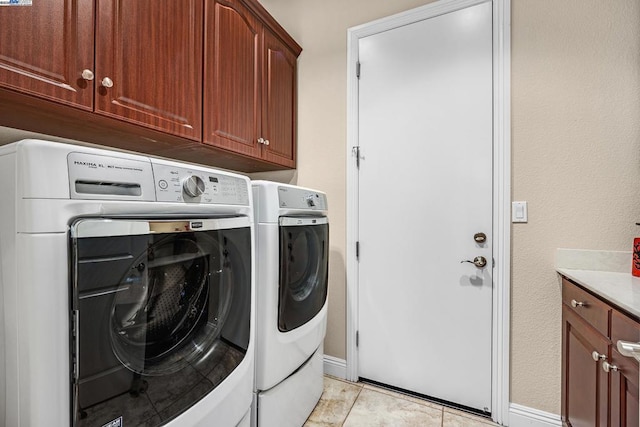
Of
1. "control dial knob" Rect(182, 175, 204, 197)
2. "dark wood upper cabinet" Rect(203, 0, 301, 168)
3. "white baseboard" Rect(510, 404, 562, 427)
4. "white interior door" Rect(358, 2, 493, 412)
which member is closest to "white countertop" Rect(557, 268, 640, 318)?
"white interior door" Rect(358, 2, 493, 412)

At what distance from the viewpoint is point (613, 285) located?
3.71ft

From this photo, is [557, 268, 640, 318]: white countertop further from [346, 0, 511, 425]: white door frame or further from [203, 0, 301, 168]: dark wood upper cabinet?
[203, 0, 301, 168]: dark wood upper cabinet

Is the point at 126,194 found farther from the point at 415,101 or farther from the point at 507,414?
the point at 507,414

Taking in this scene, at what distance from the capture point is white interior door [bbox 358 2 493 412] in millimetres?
1667

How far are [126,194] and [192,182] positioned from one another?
0.18 m

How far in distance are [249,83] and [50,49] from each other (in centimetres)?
96

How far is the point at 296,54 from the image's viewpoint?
222cm

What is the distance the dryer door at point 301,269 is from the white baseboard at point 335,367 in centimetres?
62

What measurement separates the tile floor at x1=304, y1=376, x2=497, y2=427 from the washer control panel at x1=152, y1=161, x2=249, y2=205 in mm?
1335

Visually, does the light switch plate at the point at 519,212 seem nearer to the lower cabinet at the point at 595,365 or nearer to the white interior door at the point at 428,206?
the white interior door at the point at 428,206

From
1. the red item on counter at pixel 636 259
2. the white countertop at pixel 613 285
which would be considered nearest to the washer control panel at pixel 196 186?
the white countertop at pixel 613 285

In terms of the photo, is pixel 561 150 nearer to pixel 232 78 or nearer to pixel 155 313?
pixel 232 78

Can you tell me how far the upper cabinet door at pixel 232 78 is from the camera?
4.87ft

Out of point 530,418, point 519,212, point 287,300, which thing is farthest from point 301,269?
point 530,418
